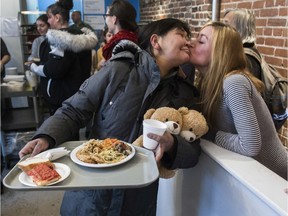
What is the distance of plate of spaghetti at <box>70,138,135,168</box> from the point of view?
1032mm

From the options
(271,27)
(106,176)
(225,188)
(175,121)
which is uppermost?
(271,27)

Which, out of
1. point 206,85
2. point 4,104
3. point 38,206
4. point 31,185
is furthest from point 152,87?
point 4,104

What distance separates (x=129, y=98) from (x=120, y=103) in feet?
0.14

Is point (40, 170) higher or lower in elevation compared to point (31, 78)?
higher

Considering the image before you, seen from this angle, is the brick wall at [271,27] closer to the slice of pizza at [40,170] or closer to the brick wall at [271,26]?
the brick wall at [271,26]

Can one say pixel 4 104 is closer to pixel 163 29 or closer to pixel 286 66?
pixel 163 29

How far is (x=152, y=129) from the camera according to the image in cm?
100

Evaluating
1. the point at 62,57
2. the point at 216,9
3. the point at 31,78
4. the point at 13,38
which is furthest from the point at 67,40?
the point at 13,38

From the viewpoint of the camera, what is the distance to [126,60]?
51.1 inches

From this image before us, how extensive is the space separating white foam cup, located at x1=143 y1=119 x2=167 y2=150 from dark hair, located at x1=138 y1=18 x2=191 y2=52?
17.5 inches

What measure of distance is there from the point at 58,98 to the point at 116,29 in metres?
0.95

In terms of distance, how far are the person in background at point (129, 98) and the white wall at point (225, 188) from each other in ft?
0.38

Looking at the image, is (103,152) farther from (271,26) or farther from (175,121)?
(271,26)

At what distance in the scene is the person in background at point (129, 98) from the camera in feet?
4.08
